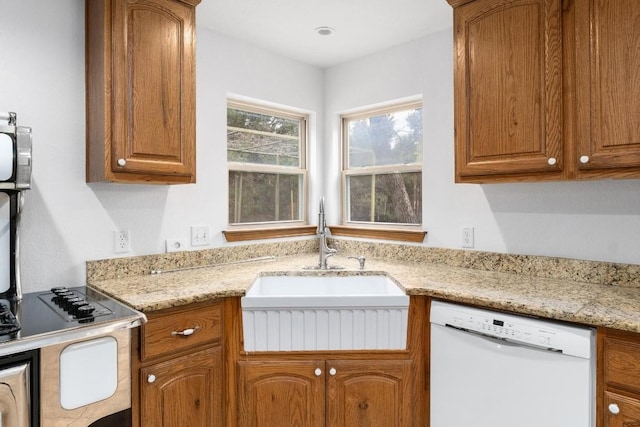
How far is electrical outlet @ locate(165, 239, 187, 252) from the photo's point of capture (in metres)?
2.25

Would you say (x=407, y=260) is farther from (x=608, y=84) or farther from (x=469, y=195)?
(x=608, y=84)

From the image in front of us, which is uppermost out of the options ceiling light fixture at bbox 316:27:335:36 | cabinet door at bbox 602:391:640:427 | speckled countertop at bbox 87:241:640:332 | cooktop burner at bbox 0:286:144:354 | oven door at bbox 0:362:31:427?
ceiling light fixture at bbox 316:27:335:36

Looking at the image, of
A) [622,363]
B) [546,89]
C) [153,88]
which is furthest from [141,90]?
[622,363]

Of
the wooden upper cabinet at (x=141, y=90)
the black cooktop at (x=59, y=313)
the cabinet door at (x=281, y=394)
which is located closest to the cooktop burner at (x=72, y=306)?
the black cooktop at (x=59, y=313)

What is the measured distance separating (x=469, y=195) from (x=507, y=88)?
67 cm

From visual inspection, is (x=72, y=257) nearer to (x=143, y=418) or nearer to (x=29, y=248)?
(x=29, y=248)

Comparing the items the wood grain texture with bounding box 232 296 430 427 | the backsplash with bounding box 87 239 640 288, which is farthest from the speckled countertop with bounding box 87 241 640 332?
the wood grain texture with bounding box 232 296 430 427

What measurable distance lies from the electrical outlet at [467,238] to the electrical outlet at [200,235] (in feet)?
4.80

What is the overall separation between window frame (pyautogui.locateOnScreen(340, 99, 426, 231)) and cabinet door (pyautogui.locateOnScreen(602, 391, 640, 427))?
51.3 inches

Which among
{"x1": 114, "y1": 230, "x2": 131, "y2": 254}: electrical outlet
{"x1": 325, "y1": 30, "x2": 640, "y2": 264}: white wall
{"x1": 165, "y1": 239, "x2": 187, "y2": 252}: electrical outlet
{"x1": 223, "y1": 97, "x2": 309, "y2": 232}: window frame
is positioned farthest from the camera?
{"x1": 223, "y1": 97, "x2": 309, "y2": 232}: window frame

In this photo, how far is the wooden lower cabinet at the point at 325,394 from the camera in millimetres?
1845

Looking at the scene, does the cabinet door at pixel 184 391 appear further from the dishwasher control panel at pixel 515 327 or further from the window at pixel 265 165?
the window at pixel 265 165

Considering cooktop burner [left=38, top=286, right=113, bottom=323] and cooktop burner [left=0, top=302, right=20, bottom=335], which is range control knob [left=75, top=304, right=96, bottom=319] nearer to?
cooktop burner [left=38, top=286, right=113, bottom=323]

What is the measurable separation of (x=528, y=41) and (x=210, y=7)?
155 centimetres
